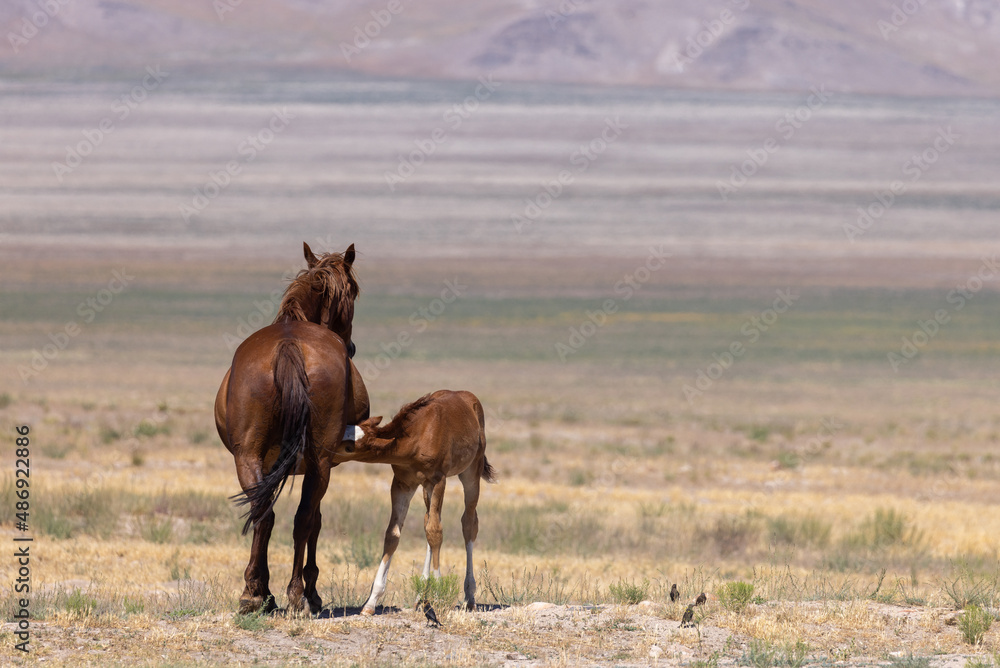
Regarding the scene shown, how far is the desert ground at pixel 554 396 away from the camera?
30.8ft

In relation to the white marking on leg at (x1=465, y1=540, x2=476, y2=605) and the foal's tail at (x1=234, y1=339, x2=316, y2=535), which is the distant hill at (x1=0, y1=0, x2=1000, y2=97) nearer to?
the white marking on leg at (x1=465, y1=540, x2=476, y2=605)

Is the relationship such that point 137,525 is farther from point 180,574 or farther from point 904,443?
point 904,443

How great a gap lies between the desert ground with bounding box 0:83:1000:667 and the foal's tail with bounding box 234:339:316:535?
86 centimetres

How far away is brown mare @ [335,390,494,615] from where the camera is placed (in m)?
9.27

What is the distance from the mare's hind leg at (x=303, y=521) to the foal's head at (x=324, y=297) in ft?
3.94

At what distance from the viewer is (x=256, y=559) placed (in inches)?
361

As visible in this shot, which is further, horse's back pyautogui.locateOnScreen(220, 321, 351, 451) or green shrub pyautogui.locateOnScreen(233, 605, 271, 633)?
horse's back pyautogui.locateOnScreen(220, 321, 351, 451)

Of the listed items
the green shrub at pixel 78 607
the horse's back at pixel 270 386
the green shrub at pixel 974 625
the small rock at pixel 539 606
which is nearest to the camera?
the green shrub at pixel 78 607

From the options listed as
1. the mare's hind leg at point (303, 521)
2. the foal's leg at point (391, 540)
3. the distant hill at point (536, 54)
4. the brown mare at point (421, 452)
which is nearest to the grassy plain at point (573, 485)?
the foal's leg at point (391, 540)

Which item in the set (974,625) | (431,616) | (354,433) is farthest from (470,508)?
(974,625)

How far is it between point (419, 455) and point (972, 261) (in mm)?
73764

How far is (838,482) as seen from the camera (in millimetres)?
22859

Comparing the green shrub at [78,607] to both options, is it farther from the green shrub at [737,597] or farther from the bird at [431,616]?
the green shrub at [737,597]

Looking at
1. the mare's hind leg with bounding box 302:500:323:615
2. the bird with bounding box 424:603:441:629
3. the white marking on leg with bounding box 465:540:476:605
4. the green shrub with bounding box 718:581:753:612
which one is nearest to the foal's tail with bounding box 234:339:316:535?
the mare's hind leg with bounding box 302:500:323:615
